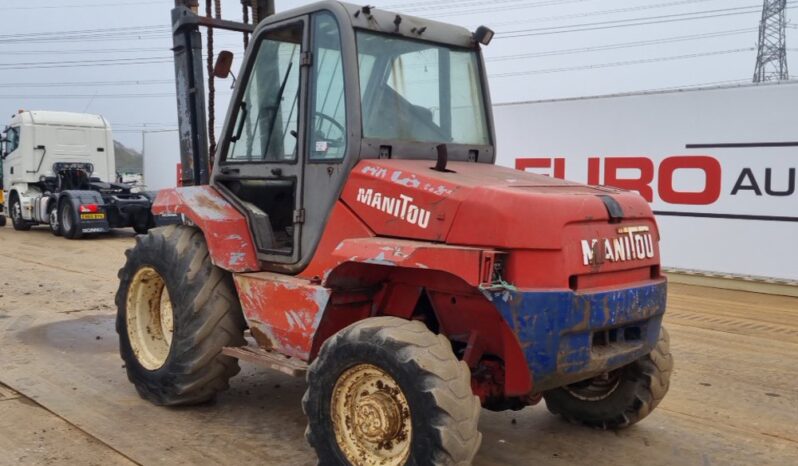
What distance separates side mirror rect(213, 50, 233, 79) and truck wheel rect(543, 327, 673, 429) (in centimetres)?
310

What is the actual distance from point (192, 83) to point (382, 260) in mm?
2851

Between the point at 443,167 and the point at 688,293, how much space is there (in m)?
7.88

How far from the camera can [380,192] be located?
4.12 metres

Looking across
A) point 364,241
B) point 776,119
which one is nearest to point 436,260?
point 364,241

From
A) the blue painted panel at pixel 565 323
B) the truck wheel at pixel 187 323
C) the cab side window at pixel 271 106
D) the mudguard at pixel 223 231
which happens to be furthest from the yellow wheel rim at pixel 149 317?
the blue painted panel at pixel 565 323

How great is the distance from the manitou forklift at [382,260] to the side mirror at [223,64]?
0.54ft

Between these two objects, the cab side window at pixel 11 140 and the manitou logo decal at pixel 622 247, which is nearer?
the manitou logo decal at pixel 622 247

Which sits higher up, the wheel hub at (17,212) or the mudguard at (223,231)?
the mudguard at (223,231)

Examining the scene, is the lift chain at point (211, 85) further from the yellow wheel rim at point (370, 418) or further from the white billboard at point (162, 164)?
the white billboard at point (162, 164)

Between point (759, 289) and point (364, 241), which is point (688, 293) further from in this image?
point (364, 241)

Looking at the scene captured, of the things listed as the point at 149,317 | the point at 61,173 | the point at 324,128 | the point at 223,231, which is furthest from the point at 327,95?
the point at 61,173

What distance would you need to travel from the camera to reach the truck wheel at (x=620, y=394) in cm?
464

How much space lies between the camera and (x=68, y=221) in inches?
706

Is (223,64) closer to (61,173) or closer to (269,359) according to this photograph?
(269,359)
